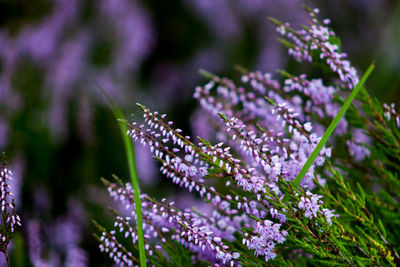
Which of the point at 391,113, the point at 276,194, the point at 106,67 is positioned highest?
the point at 391,113

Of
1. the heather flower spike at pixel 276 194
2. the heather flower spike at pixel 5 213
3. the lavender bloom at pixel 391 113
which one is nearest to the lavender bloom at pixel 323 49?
the heather flower spike at pixel 276 194

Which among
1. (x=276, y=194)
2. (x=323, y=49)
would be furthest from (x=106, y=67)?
(x=276, y=194)

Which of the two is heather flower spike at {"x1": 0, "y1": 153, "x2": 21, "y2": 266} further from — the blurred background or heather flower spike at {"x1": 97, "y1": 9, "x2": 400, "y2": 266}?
the blurred background

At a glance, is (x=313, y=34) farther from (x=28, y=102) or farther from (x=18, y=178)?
(x=28, y=102)

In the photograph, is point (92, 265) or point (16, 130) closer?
point (92, 265)

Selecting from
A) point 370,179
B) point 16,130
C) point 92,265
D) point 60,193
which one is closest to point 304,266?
point 370,179

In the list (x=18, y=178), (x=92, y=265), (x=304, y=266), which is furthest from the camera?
(x=18, y=178)

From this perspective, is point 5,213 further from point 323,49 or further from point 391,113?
point 391,113

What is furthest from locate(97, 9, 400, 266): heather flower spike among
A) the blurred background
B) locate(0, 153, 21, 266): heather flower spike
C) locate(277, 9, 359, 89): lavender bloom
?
the blurred background
